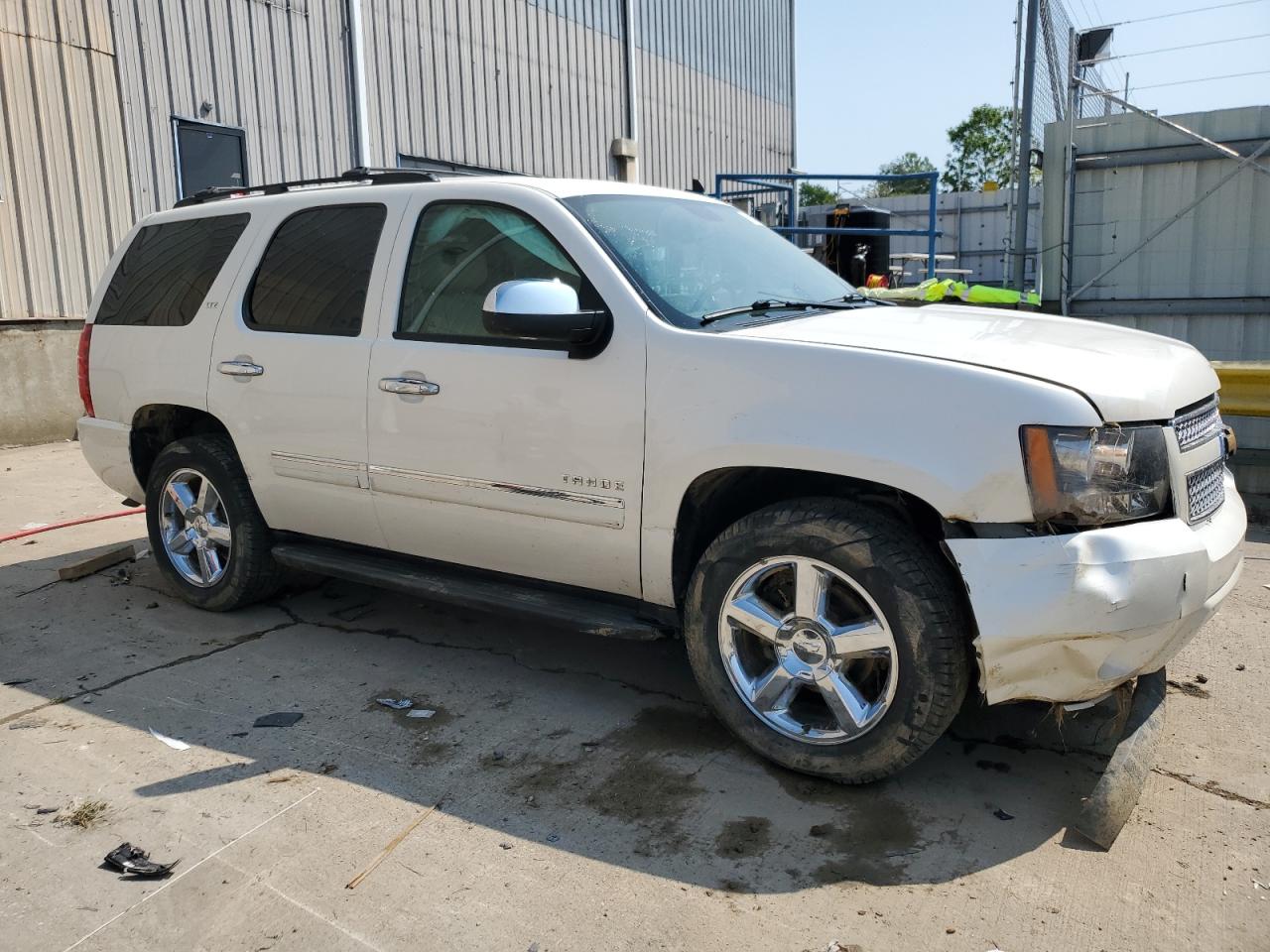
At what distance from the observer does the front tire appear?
295 centimetres

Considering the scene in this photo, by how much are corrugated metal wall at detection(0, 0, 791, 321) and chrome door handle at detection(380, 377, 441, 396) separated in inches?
298

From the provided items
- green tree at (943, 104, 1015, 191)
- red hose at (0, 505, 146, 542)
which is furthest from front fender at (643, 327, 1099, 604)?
green tree at (943, 104, 1015, 191)

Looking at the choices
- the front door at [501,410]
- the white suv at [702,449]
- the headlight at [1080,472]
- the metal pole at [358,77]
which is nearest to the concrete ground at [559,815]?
the white suv at [702,449]

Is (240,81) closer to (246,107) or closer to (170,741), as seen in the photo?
(246,107)

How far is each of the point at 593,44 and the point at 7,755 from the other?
1514 cm

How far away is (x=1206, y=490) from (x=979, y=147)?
181ft

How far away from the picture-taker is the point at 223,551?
4941 mm

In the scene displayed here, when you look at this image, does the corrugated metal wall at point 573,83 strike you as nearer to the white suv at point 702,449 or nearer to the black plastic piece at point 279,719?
the white suv at point 702,449

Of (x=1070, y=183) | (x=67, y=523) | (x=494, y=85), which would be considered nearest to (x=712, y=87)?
(x=494, y=85)

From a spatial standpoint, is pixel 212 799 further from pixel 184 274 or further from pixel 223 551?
pixel 184 274

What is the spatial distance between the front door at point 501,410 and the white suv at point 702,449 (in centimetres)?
1

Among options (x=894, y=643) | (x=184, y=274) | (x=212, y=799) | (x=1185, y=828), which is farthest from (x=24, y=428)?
(x=1185, y=828)

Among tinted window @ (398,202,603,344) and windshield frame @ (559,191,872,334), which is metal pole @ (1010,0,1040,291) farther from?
tinted window @ (398,202,603,344)

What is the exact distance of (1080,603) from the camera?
2699mm
